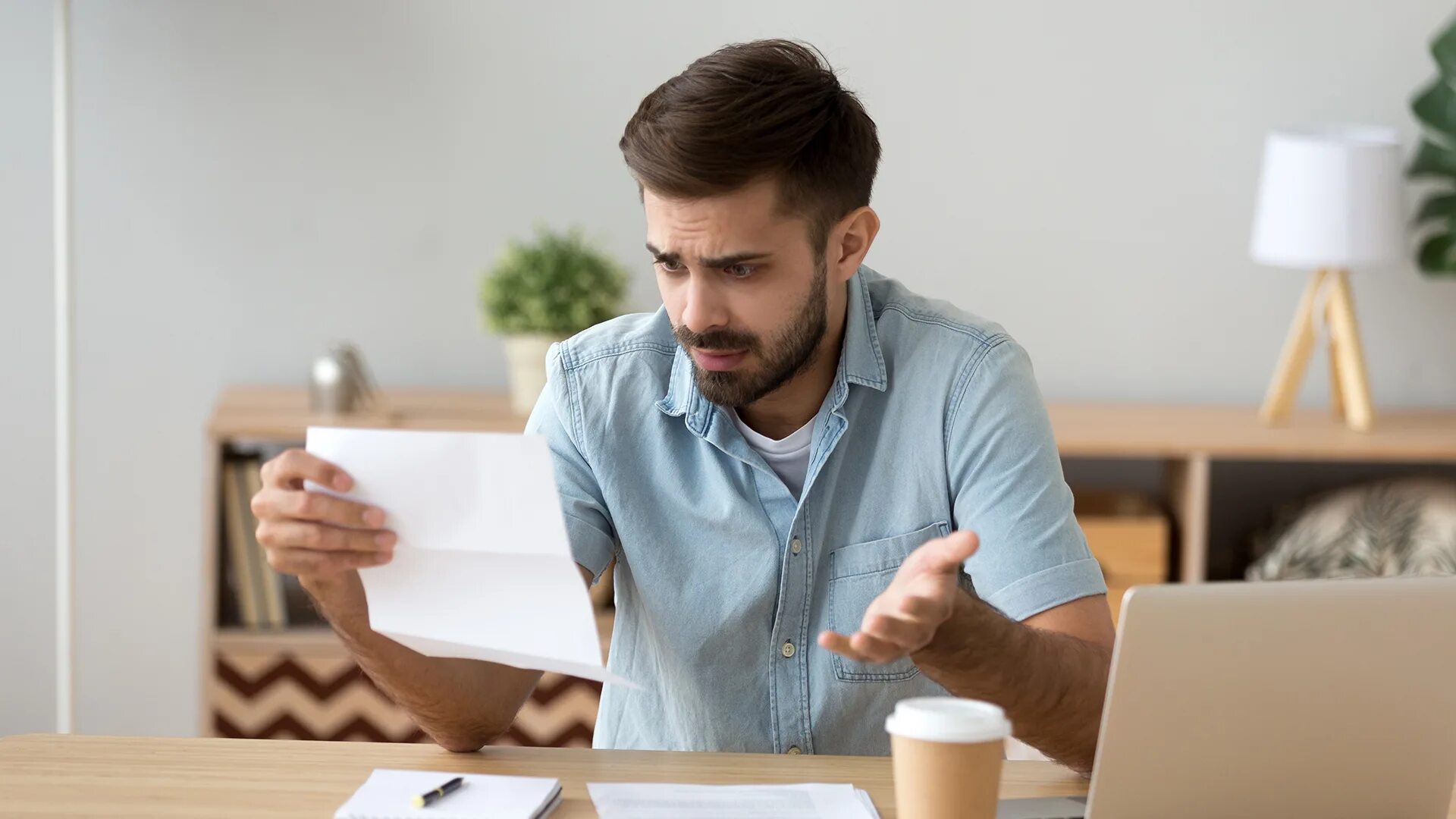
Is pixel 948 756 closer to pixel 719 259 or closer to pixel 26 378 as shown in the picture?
pixel 719 259

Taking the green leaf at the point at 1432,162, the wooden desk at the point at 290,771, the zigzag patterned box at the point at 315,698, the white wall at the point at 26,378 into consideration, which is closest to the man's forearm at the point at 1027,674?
the wooden desk at the point at 290,771

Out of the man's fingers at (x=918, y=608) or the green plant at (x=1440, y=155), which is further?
the green plant at (x=1440, y=155)

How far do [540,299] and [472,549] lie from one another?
1.46 m

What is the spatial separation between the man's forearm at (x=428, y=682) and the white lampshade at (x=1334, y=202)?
1793mm

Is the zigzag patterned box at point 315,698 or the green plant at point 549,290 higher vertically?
the green plant at point 549,290

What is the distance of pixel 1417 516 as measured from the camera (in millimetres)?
2504

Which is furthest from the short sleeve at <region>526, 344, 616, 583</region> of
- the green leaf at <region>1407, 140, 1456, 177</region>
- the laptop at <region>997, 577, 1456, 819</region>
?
the green leaf at <region>1407, 140, 1456, 177</region>

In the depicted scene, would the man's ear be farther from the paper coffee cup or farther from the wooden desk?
the paper coffee cup

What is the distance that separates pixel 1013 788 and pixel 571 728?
1.49 meters

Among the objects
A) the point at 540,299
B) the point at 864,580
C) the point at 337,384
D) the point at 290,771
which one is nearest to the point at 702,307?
the point at 864,580

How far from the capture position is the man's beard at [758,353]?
4.73ft

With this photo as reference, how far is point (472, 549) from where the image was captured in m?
1.14

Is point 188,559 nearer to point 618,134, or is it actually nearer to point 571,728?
point 571,728

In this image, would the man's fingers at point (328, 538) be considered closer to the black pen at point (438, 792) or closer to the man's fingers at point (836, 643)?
the black pen at point (438, 792)
